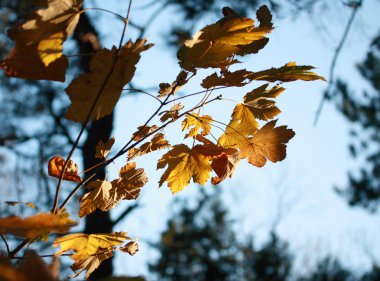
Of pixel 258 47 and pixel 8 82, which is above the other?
pixel 8 82

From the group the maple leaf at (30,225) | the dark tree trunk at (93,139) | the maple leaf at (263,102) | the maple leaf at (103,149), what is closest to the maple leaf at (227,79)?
the maple leaf at (263,102)

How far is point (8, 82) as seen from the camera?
4934mm

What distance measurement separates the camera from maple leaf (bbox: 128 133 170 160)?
74 centimetres

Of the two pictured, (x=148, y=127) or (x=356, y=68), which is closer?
(x=148, y=127)

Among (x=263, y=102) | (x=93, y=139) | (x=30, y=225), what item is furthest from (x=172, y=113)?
(x=93, y=139)

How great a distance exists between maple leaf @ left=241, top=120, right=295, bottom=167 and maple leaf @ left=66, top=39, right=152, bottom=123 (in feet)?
0.94

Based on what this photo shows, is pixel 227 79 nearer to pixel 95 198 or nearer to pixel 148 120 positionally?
pixel 148 120

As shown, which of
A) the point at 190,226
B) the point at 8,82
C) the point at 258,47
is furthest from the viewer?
the point at 190,226

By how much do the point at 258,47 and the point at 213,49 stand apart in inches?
5.2

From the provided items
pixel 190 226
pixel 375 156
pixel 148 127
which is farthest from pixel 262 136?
pixel 190 226

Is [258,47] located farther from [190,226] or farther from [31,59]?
[190,226]

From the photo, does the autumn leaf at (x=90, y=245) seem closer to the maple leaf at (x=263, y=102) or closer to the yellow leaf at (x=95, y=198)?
the yellow leaf at (x=95, y=198)

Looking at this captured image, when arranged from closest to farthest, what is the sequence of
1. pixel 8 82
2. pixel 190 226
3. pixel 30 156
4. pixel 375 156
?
pixel 30 156 → pixel 8 82 → pixel 375 156 → pixel 190 226

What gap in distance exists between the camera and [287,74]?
665 mm
